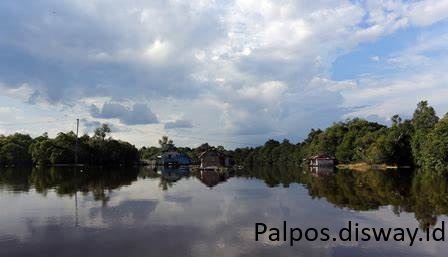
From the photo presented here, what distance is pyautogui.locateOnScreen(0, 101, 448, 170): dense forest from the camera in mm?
107488

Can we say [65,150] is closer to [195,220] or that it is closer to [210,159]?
[210,159]

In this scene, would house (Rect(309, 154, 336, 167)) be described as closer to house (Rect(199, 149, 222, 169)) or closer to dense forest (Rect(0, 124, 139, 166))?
house (Rect(199, 149, 222, 169))

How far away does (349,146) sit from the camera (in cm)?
14962

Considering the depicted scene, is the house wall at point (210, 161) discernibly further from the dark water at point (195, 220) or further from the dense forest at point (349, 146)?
the dark water at point (195, 220)

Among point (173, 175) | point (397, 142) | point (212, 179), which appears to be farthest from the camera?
point (397, 142)

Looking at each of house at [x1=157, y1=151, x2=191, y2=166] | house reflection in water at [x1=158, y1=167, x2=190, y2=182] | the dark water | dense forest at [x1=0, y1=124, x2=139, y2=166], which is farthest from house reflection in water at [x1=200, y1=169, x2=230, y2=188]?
house at [x1=157, y1=151, x2=191, y2=166]

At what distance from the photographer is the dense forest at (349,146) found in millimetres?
107488

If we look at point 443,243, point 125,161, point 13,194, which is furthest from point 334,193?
point 125,161

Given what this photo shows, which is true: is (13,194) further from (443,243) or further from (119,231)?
(443,243)

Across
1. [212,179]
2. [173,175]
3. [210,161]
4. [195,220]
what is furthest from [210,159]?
[195,220]

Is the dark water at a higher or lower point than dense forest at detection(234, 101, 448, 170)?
lower

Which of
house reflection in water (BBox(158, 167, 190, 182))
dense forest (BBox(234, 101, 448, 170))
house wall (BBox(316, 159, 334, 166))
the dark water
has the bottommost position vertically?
the dark water

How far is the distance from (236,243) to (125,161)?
149 m

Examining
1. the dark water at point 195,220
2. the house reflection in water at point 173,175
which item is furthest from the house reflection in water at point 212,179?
the dark water at point 195,220
